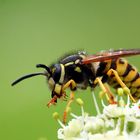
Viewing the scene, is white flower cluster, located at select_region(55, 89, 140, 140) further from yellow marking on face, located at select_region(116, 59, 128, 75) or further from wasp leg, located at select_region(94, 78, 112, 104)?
yellow marking on face, located at select_region(116, 59, 128, 75)

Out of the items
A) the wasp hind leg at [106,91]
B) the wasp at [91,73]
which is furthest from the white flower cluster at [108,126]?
the wasp at [91,73]

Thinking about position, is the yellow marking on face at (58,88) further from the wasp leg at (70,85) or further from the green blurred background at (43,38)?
the green blurred background at (43,38)

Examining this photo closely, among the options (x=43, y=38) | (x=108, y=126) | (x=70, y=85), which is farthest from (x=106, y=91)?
(x=43, y=38)

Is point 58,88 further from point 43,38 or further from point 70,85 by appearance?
point 43,38

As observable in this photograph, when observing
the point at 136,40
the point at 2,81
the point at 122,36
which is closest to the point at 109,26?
the point at 122,36

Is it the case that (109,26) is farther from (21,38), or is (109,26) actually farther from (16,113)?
(16,113)
